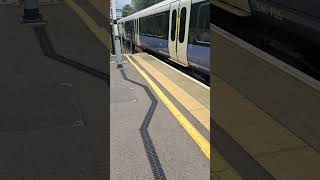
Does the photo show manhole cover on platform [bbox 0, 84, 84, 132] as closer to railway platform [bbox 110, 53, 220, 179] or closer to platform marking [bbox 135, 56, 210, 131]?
railway platform [bbox 110, 53, 220, 179]

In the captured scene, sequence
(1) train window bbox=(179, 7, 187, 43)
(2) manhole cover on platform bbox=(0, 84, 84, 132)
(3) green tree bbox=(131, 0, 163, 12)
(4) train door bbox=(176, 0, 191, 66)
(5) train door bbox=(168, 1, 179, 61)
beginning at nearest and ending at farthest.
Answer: (2) manhole cover on platform bbox=(0, 84, 84, 132) → (4) train door bbox=(176, 0, 191, 66) → (1) train window bbox=(179, 7, 187, 43) → (5) train door bbox=(168, 1, 179, 61) → (3) green tree bbox=(131, 0, 163, 12)

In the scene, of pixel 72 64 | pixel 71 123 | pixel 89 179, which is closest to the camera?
pixel 89 179

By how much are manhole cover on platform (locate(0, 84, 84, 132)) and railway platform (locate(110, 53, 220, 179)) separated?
2.54 feet

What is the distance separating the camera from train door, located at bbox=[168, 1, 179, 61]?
13652 millimetres

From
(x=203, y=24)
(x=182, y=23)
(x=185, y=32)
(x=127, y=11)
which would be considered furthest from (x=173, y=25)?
(x=127, y=11)

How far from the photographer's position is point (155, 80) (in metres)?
11.3

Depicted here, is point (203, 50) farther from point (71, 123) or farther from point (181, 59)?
point (71, 123)

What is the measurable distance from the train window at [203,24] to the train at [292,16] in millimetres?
2230

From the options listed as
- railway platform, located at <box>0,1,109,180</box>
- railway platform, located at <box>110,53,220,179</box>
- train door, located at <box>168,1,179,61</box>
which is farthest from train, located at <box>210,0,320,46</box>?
train door, located at <box>168,1,179,61</box>

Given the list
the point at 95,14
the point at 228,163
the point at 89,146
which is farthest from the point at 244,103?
the point at 95,14

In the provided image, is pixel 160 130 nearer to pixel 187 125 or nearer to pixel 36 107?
pixel 187 125

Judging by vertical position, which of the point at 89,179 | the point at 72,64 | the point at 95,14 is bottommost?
the point at 89,179

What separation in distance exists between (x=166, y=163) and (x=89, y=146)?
1122 mm

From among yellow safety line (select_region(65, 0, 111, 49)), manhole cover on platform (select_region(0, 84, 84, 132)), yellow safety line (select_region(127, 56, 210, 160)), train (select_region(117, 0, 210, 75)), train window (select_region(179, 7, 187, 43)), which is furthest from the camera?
yellow safety line (select_region(65, 0, 111, 49))
